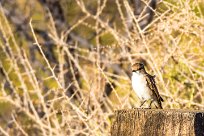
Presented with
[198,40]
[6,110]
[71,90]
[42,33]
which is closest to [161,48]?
[198,40]

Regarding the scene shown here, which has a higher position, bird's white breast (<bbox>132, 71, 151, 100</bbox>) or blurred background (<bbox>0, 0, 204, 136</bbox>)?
blurred background (<bbox>0, 0, 204, 136</bbox>)

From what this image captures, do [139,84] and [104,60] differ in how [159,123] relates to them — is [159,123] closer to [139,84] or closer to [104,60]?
[139,84]

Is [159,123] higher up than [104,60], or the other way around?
[104,60]

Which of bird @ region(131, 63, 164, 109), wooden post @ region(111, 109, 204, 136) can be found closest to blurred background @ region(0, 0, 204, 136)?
bird @ region(131, 63, 164, 109)

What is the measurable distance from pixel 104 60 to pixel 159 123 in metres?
4.56

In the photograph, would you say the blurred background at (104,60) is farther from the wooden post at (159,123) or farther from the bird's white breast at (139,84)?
the wooden post at (159,123)

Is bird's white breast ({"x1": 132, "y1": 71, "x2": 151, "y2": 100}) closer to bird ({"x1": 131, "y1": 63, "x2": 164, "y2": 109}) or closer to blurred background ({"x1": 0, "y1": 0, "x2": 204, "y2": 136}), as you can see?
bird ({"x1": 131, "y1": 63, "x2": 164, "y2": 109})

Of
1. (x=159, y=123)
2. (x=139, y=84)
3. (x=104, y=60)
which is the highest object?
(x=104, y=60)

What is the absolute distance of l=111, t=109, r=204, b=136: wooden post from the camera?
255cm

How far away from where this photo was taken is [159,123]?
2.60 meters

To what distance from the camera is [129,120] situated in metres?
2.71

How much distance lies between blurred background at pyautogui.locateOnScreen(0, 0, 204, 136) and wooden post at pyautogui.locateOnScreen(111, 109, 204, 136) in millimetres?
1999

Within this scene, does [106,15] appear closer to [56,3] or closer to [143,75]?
[56,3]

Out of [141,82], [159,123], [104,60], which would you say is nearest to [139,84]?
[141,82]
